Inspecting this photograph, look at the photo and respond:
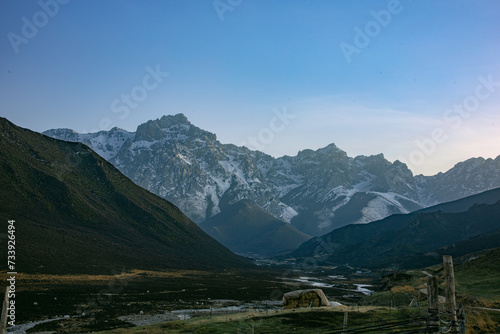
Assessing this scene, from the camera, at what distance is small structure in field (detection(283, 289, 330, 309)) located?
50.4m

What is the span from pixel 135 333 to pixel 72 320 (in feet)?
113

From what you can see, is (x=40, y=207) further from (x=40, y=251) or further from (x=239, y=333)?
(x=239, y=333)

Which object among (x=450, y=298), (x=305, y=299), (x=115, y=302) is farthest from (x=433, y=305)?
(x=115, y=302)

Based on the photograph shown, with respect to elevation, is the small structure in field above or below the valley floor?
above

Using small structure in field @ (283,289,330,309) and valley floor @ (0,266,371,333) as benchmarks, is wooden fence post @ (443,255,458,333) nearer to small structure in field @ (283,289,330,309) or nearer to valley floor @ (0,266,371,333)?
small structure in field @ (283,289,330,309)

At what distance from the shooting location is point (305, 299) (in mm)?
50969

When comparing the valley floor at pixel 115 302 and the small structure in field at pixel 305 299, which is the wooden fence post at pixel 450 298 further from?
the valley floor at pixel 115 302

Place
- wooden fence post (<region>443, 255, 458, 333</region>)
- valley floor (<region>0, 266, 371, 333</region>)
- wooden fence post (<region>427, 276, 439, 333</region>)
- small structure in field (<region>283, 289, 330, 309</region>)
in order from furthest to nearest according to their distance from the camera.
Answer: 1. valley floor (<region>0, 266, 371, 333</region>)
2. small structure in field (<region>283, 289, 330, 309</region>)
3. wooden fence post (<region>427, 276, 439, 333</region>)
4. wooden fence post (<region>443, 255, 458, 333</region>)

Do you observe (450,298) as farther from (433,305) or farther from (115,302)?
(115,302)

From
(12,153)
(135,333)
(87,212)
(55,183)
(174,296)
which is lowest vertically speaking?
(174,296)

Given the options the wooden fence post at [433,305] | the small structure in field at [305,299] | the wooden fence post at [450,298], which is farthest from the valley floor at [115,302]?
the wooden fence post at [450,298]

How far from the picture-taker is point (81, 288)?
10225 cm

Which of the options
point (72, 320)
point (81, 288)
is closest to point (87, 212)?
point (81, 288)

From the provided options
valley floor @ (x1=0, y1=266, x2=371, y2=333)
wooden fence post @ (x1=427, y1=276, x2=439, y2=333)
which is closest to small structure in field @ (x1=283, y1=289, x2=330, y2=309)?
valley floor @ (x1=0, y1=266, x2=371, y2=333)
